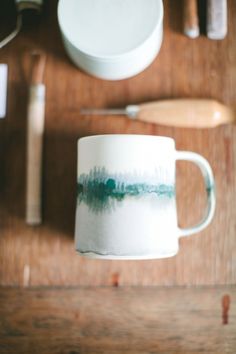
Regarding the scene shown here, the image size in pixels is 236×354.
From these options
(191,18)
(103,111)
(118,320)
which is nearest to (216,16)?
(191,18)

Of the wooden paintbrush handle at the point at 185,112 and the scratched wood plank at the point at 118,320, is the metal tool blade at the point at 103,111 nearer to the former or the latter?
the wooden paintbrush handle at the point at 185,112

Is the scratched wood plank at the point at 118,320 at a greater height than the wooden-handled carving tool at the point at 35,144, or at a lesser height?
lesser

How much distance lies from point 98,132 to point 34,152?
0.07 m

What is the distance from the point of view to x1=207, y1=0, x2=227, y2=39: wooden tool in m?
0.45

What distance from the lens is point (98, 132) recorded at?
0.45 meters

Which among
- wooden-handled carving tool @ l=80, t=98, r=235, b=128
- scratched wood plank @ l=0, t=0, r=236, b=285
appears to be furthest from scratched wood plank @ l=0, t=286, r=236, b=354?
wooden-handled carving tool @ l=80, t=98, r=235, b=128

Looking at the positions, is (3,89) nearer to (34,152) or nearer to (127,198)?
(34,152)

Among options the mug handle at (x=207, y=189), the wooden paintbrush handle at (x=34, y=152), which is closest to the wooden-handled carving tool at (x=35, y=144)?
the wooden paintbrush handle at (x=34, y=152)

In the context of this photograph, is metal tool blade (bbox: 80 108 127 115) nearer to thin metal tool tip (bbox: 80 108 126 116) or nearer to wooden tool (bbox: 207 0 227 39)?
thin metal tool tip (bbox: 80 108 126 116)

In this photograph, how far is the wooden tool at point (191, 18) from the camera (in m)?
0.46

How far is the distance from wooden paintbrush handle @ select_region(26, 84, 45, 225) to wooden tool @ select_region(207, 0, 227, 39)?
0.18 meters

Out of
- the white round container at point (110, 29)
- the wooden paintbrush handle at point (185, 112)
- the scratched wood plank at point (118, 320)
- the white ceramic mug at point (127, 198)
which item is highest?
the white round container at point (110, 29)

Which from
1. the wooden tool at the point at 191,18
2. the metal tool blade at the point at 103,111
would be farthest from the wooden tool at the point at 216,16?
the metal tool blade at the point at 103,111

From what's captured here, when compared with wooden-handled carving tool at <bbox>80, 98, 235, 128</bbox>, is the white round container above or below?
above
